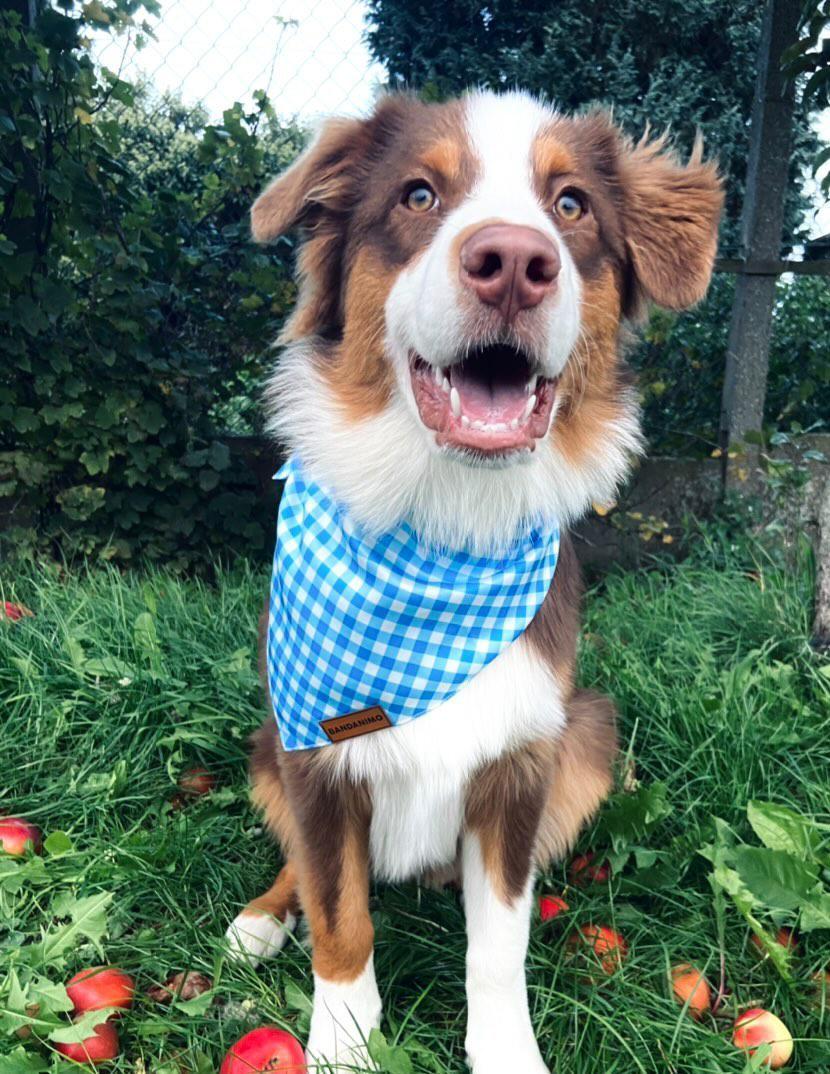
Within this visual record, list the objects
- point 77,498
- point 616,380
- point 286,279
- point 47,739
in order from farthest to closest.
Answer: point 286,279, point 77,498, point 47,739, point 616,380

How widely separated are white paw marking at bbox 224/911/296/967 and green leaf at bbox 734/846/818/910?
1.02m

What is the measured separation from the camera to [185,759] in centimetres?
261

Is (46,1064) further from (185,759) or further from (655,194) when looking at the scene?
(655,194)

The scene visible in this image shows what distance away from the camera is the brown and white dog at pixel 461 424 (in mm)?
1760

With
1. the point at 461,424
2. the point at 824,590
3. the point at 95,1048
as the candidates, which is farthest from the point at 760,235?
the point at 95,1048

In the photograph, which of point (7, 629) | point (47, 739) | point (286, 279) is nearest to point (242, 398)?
point (286, 279)

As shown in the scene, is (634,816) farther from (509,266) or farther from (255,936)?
(509,266)

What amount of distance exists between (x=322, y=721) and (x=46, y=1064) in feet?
2.60

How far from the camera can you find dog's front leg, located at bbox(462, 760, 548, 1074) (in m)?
1.81

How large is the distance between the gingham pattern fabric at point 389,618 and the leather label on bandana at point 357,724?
0.04ft

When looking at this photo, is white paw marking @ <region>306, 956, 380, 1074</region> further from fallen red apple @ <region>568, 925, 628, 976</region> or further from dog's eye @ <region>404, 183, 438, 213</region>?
dog's eye @ <region>404, 183, 438, 213</region>

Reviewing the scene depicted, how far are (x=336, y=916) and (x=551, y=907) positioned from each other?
21.8 inches

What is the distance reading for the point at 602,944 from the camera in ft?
6.54

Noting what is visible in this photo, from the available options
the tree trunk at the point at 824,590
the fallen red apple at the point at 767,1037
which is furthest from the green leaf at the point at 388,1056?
the tree trunk at the point at 824,590
